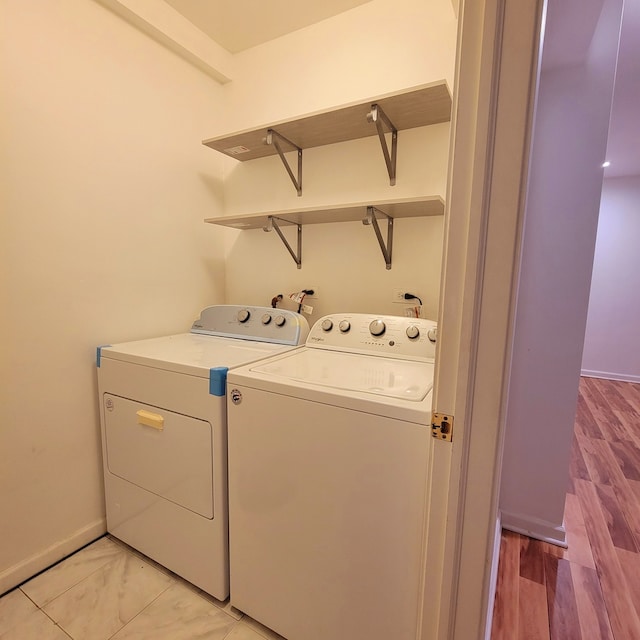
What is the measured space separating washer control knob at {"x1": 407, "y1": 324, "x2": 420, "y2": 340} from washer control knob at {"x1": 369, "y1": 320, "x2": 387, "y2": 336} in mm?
103

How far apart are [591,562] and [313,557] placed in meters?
1.34

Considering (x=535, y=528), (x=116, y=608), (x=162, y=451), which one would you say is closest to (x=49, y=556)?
(x=116, y=608)

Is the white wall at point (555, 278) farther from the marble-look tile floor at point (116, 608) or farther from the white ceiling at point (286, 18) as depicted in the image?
the marble-look tile floor at point (116, 608)

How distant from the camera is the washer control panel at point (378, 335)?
132 cm

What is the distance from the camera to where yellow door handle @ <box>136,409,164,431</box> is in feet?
4.20

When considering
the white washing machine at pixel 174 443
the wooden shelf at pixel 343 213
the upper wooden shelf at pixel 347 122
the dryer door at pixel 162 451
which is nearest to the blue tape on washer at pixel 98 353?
the white washing machine at pixel 174 443

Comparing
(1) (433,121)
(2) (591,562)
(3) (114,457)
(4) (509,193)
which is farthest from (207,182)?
(2) (591,562)

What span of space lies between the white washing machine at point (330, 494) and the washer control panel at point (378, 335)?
0.08m

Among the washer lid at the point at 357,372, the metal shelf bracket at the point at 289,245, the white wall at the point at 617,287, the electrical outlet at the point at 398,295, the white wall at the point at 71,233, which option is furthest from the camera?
the white wall at the point at 617,287

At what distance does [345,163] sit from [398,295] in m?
0.71

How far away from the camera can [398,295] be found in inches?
65.6

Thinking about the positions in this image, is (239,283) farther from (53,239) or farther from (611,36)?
(611,36)

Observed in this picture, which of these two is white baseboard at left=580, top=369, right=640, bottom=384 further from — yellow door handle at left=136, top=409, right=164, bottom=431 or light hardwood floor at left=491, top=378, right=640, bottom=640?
yellow door handle at left=136, top=409, right=164, bottom=431

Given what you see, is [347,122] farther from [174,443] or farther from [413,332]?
[174,443]
